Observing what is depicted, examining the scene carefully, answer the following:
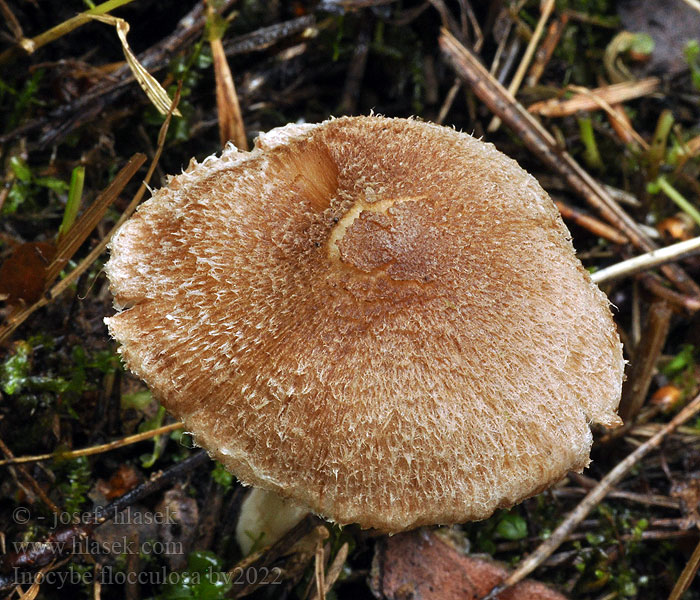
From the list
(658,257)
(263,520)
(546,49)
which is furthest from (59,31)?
(658,257)

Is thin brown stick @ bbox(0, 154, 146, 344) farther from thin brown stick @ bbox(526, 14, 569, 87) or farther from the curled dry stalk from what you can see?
thin brown stick @ bbox(526, 14, 569, 87)

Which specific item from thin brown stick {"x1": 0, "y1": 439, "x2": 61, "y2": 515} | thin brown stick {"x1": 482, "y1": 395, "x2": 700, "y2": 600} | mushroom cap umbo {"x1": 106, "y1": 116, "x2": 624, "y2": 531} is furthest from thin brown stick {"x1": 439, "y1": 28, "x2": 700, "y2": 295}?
thin brown stick {"x1": 0, "y1": 439, "x2": 61, "y2": 515}

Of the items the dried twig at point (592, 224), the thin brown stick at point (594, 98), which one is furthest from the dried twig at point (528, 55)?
the dried twig at point (592, 224)

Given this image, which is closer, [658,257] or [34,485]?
[34,485]

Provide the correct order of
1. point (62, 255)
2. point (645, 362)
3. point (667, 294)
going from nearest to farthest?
point (62, 255) < point (645, 362) < point (667, 294)

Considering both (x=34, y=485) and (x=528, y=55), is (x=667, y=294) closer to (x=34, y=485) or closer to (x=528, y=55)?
(x=528, y=55)

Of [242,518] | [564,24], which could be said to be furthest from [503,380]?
[564,24]

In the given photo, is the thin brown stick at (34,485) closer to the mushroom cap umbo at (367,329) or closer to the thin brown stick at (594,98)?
the mushroom cap umbo at (367,329)
